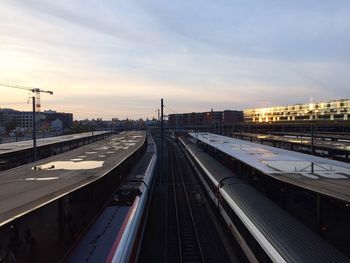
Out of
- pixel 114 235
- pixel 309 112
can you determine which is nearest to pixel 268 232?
pixel 114 235

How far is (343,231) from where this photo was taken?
17234mm

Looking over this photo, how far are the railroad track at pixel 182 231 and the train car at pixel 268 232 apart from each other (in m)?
2.48

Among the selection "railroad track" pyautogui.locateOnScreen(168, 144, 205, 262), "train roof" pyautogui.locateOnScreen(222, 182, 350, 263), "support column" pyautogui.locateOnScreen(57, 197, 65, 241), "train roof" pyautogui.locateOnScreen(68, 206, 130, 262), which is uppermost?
"train roof" pyautogui.locateOnScreen(222, 182, 350, 263)

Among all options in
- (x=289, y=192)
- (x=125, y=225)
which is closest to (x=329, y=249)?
(x=125, y=225)

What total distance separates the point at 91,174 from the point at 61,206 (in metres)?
2.20

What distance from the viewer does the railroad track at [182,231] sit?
61.1ft

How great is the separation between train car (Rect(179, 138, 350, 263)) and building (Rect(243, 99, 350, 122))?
3500 inches

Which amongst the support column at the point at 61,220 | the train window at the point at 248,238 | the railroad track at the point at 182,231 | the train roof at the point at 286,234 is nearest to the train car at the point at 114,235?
the support column at the point at 61,220

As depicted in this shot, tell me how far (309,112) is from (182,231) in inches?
4344

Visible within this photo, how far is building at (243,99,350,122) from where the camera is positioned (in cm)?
10875

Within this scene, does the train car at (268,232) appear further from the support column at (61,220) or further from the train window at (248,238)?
the support column at (61,220)

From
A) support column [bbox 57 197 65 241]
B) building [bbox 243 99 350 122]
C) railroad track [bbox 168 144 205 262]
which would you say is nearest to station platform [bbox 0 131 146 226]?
support column [bbox 57 197 65 241]

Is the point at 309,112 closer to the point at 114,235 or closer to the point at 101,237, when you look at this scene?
the point at 114,235

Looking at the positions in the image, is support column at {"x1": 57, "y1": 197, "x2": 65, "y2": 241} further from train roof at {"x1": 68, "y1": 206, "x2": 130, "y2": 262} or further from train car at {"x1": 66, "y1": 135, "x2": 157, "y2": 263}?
train roof at {"x1": 68, "y1": 206, "x2": 130, "y2": 262}
